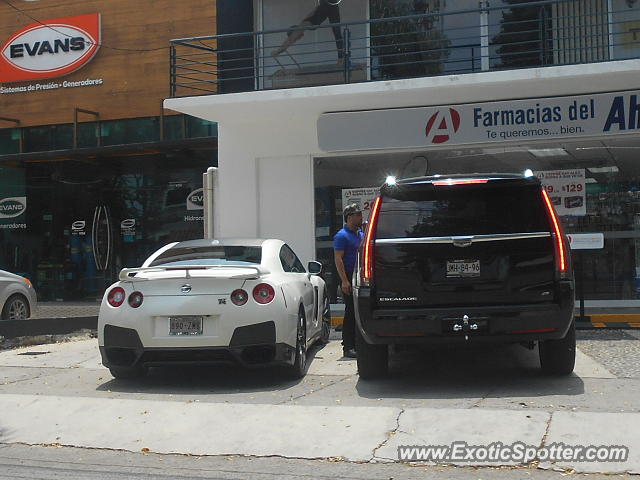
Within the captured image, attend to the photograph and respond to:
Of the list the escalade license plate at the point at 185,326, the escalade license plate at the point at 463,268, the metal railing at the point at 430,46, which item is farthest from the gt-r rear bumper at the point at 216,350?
the metal railing at the point at 430,46

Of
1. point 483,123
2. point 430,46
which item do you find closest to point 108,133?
point 430,46

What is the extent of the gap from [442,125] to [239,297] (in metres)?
5.93

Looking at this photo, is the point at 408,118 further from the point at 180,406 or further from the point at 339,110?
the point at 180,406

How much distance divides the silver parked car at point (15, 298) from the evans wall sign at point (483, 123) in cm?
558

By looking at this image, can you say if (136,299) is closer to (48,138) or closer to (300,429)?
(300,429)

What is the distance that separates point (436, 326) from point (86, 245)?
490 inches

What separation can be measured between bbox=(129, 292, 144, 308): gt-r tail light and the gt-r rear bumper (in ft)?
0.82

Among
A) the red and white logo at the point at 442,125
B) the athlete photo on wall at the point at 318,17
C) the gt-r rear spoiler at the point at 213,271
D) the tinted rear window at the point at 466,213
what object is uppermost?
the athlete photo on wall at the point at 318,17

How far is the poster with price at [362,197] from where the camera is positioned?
12.5 meters

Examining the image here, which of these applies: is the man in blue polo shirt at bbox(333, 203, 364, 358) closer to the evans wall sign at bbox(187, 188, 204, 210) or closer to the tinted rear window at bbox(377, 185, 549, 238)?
the tinted rear window at bbox(377, 185, 549, 238)

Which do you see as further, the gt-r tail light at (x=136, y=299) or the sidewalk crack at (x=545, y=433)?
the gt-r tail light at (x=136, y=299)

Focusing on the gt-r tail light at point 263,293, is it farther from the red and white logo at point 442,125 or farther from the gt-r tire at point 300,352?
the red and white logo at point 442,125

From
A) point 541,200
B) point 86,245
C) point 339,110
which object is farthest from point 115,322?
point 86,245

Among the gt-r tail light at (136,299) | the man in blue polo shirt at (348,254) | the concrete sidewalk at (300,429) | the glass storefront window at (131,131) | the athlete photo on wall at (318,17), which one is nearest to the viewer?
the concrete sidewalk at (300,429)
